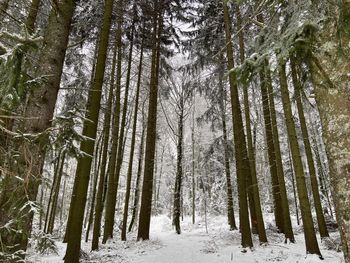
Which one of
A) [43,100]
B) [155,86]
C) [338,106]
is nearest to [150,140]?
[155,86]

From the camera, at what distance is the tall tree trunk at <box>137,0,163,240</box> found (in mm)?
11777

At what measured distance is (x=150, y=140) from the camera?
41.5 ft

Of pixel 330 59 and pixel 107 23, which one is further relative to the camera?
pixel 107 23

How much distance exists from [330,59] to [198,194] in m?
29.1

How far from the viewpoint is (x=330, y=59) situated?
2.56 metres

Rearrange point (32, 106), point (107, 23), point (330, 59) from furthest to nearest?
point (107, 23)
point (32, 106)
point (330, 59)

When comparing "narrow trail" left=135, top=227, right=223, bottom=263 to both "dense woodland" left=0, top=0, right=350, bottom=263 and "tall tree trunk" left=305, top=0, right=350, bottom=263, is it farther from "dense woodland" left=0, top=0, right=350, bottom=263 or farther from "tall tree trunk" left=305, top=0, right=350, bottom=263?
"tall tree trunk" left=305, top=0, right=350, bottom=263

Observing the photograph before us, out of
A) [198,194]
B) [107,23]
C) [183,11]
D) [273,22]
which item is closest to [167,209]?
[198,194]

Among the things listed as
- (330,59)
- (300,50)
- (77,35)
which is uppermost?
(77,35)

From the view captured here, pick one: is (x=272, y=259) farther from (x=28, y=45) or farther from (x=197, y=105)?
(x=197, y=105)

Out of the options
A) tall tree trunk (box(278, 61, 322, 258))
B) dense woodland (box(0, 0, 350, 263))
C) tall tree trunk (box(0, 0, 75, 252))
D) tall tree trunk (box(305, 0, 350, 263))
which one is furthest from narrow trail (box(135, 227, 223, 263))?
tall tree trunk (box(305, 0, 350, 263))

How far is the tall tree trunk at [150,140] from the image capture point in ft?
38.6

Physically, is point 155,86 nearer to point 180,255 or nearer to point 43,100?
point 180,255

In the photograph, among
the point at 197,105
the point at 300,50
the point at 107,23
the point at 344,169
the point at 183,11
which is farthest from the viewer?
the point at 197,105
